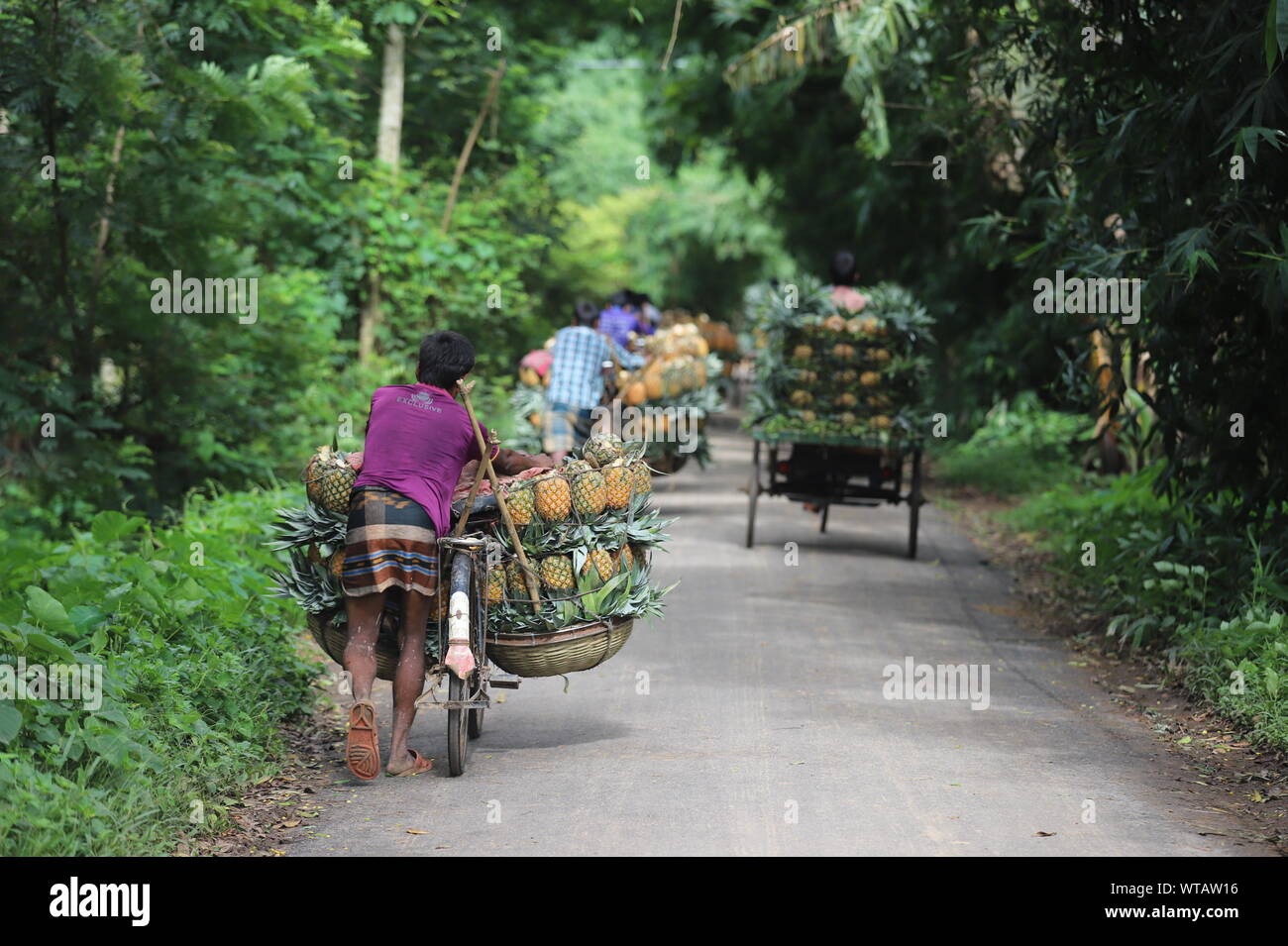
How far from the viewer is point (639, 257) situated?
57219 mm

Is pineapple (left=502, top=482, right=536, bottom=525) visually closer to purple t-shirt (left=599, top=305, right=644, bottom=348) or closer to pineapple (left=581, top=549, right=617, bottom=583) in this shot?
pineapple (left=581, top=549, right=617, bottom=583)

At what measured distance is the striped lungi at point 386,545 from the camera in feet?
23.7

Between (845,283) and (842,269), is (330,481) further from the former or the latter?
(845,283)

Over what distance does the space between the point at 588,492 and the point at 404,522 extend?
100cm

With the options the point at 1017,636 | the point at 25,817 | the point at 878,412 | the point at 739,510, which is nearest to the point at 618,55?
the point at 739,510

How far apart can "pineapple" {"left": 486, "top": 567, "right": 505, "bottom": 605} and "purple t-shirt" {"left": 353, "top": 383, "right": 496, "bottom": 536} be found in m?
A: 0.33

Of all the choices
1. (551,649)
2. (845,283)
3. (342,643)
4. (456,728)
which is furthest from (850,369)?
(456,728)

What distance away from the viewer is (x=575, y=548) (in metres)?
7.75

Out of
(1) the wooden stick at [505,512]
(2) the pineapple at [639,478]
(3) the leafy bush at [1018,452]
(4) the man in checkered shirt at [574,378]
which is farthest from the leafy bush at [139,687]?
(3) the leafy bush at [1018,452]

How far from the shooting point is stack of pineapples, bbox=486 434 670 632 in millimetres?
7660

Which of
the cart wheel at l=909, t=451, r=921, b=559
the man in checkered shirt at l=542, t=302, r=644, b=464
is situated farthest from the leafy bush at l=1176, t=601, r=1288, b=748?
the man in checkered shirt at l=542, t=302, r=644, b=464

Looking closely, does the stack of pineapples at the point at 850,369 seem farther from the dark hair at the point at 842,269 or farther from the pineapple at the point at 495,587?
the pineapple at the point at 495,587

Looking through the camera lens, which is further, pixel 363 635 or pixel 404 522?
pixel 363 635

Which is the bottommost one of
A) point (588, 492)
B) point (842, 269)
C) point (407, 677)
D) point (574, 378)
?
point (407, 677)
